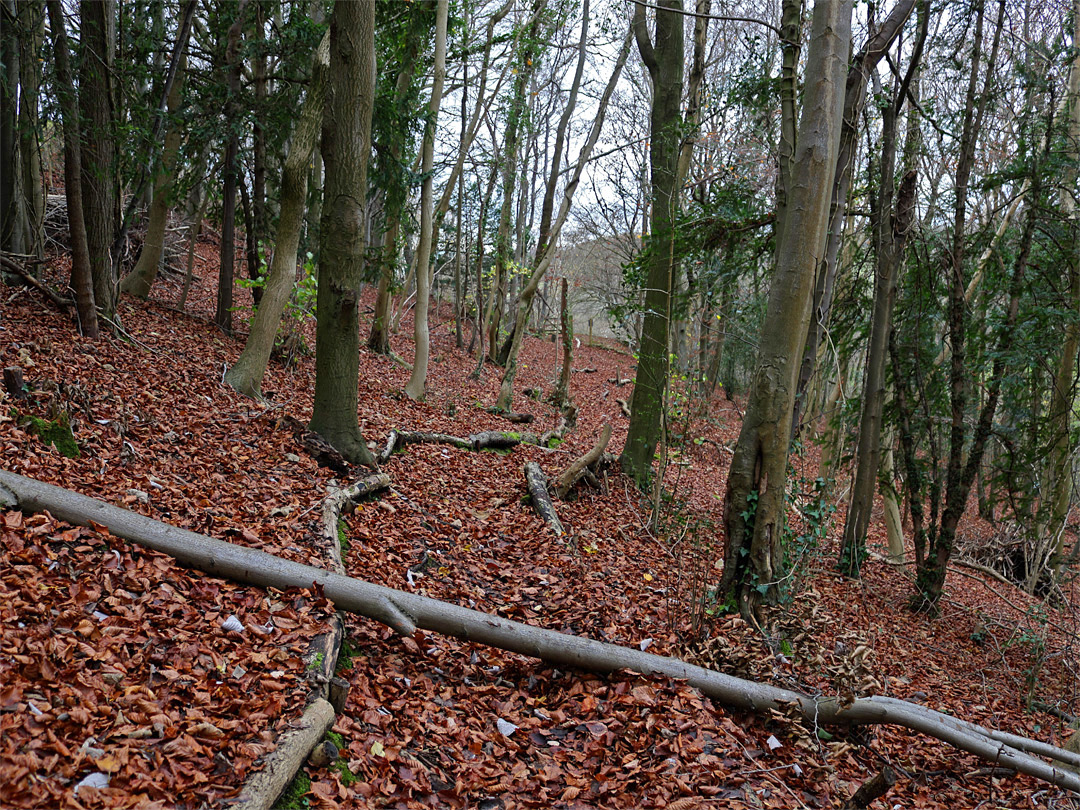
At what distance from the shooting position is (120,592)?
3.10m

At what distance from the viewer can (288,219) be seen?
8203 mm

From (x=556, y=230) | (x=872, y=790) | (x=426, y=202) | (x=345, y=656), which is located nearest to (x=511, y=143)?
(x=556, y=230)

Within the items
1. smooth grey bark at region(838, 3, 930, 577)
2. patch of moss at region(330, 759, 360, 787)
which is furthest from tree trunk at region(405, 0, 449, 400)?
patch of moss at region(330, 759, 360, 787)

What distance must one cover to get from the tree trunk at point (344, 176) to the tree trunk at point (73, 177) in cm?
263

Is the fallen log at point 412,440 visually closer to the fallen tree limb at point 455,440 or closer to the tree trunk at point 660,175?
the fallen tree limb at point 455,440

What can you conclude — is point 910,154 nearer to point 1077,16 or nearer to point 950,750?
point 1077,16

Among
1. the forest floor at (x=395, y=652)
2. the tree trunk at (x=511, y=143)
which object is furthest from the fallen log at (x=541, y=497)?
the tree trunk at (x=511, y=143)

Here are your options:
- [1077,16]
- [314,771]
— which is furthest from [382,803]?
[1077,16]

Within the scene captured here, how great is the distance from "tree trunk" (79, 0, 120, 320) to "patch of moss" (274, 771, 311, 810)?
6.50m

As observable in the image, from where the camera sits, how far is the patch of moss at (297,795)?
97.5 inches

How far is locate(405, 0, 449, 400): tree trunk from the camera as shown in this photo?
10133mm

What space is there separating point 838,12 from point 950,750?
526 centimetres

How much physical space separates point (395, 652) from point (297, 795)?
1.28 metres

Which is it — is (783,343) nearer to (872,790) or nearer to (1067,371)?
(872,790)
